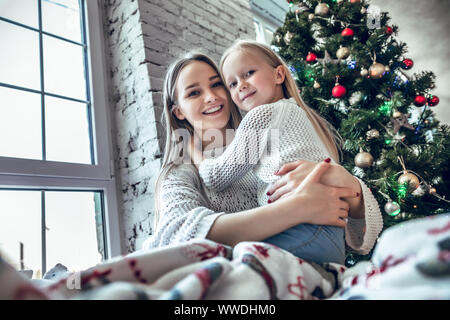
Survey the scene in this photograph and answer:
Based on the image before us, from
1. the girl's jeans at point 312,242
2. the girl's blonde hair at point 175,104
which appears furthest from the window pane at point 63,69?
the girl's jeans at point 312,242

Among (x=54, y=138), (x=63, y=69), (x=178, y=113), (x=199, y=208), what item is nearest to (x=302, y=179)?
(x=199, y=208)

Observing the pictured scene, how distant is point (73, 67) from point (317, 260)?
1.80 meters

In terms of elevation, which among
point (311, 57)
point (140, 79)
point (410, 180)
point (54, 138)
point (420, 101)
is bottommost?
point (410, 180)

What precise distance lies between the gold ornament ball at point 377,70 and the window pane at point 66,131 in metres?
1.59

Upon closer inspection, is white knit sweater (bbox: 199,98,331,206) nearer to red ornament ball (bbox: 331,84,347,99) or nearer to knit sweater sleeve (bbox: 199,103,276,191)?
knit sweater sleeve (bbox: 199,103,276,191)

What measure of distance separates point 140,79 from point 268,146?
3.81 ft

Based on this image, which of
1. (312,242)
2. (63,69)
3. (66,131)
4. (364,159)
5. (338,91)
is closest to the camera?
(312,242)

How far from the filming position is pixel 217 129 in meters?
1.21

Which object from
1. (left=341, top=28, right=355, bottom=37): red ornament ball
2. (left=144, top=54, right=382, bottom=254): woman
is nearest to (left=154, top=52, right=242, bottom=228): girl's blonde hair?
(left=144, top=54, right=382, bottom=254): woman

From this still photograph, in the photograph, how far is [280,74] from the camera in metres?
1.19

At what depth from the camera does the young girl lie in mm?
716

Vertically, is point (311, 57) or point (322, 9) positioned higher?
point (322, 9)

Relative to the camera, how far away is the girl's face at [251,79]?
110cm

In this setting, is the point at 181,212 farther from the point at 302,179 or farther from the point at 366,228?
the point at 366,228
